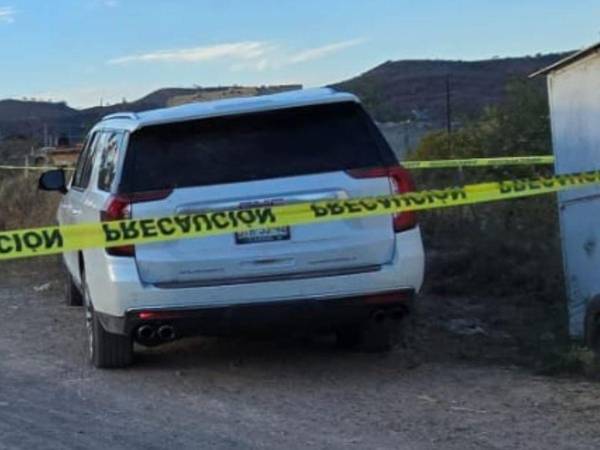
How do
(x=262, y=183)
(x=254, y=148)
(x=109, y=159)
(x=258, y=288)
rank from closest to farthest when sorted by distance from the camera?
(x=258, y=288), (x=262, y=183), (x=254, y=148), (x=109, y=159)

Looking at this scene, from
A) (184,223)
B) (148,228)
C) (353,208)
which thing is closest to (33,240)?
(148,228)

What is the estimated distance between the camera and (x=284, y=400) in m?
7.73

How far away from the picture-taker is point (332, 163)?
815 cm

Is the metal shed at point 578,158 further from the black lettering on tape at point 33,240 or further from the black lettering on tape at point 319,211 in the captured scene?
the black lettering on tape at point 33,240

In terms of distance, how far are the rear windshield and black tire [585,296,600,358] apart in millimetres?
1691

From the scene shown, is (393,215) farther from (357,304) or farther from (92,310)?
(92,310)

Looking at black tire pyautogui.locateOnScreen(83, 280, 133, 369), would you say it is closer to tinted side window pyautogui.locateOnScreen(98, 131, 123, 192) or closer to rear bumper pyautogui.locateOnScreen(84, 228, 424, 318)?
rear bumper pyautogui.locateOnScreen(84, 228, 424, 318)

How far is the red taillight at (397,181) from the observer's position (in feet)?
26.4

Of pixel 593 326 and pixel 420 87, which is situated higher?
pixel 420 87

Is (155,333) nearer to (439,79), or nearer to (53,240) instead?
(53,240)

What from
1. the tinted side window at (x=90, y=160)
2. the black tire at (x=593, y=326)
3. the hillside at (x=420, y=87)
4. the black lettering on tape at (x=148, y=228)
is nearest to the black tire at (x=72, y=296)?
the tinted side window at (x=90, y=160)

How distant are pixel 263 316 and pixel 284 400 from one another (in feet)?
1.83

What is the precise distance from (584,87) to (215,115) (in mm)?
2664

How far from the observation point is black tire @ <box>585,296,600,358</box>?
8.21m
